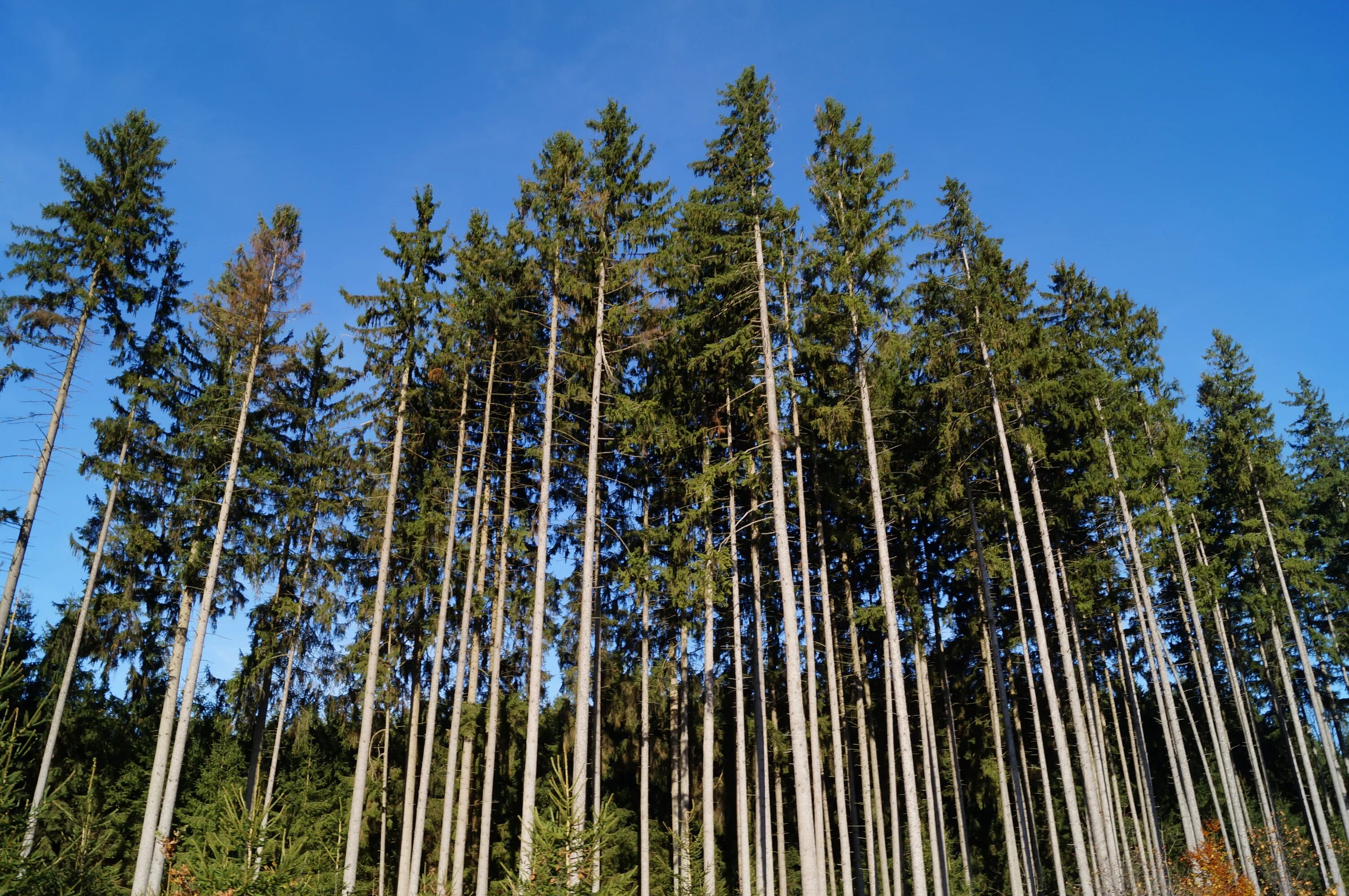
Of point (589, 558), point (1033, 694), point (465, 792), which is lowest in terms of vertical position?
point (465, 792)

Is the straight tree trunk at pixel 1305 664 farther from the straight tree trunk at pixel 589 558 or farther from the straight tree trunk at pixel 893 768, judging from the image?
the straight tree trunk at pixel 589 558

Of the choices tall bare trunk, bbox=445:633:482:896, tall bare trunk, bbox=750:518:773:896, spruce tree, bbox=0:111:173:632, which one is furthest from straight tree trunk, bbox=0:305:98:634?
tall bare trunk, bbox=750:518:773:896

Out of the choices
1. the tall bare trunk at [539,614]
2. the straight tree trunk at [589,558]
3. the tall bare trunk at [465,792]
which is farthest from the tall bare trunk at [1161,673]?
the tall bare trunk at [465,792]

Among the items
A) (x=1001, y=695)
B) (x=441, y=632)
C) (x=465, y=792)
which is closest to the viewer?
(x=465, y=792)

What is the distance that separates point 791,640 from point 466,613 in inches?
306

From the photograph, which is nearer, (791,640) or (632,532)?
(791,640)

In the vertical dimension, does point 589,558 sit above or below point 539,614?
above

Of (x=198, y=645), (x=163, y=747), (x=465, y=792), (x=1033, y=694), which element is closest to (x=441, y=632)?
(x=465, y=792)

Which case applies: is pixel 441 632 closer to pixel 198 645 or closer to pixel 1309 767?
pixel 198 645

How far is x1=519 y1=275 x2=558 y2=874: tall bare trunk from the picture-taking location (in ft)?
41.3

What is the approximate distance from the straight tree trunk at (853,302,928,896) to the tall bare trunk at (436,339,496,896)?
8.71 m

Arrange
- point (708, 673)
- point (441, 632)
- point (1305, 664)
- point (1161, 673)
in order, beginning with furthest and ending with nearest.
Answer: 1. point (1305, 664)
2. point (1161, 673)
3. point (441, 632)
4. point (708, 673)

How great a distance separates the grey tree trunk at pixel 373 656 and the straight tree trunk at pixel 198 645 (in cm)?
36

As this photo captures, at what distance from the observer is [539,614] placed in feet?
48.6
